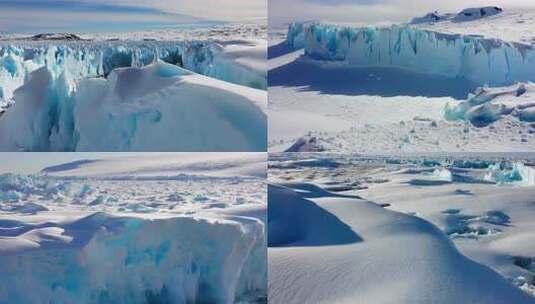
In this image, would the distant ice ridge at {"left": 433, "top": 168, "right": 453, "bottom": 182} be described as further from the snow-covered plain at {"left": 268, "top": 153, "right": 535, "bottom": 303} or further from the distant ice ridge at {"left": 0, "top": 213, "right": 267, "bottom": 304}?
the distant ice ridge at {"left": 0, "top": 213, "right": 267, "bottom": 304}

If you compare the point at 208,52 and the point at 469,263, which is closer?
the point at 469,263

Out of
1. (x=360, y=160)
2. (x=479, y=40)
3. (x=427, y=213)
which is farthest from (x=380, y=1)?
(x=427, y=213)

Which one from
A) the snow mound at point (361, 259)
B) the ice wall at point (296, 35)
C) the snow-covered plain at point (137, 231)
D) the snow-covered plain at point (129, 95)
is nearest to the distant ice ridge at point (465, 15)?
the ice wall at point (296, 35)

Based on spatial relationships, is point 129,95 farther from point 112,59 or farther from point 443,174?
point 443,174

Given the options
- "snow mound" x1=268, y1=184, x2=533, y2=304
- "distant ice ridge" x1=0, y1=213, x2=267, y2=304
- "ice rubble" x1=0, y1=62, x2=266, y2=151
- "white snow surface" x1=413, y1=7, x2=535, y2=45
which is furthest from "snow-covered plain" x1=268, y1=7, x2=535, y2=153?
"distant ice ridge" x1=0, y1=213, x2=267, y2=304

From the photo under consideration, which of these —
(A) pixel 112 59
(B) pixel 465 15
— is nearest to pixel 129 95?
(A) pixel 112 59

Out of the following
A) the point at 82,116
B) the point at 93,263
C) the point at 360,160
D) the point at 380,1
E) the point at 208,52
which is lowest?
the point at 93,263

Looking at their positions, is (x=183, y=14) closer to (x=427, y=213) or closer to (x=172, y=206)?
(x=172, y=206)
